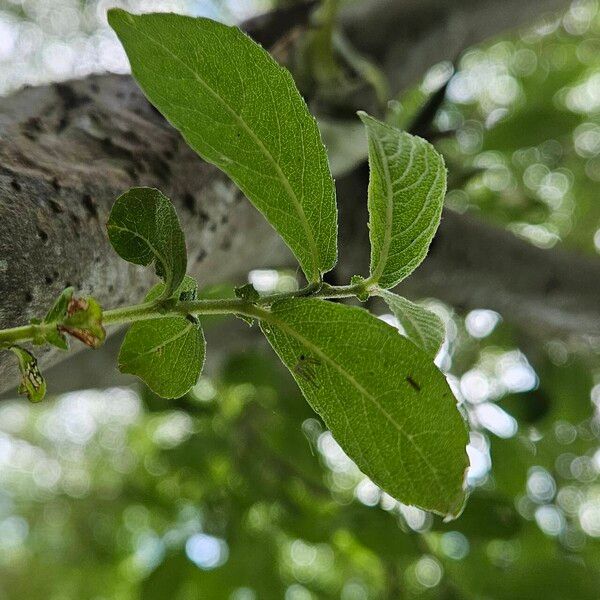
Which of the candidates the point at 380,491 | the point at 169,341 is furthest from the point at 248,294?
the point at 380,491

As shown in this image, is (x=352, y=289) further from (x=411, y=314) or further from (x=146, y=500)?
(x=146, y=500)

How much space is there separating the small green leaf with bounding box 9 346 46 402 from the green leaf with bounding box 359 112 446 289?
17 cm

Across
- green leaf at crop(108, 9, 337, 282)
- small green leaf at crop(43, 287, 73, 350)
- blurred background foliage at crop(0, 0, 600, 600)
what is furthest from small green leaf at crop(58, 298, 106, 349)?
blurred background foliage at crop(0, 0, 600, 600)

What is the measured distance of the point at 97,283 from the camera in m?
0.43

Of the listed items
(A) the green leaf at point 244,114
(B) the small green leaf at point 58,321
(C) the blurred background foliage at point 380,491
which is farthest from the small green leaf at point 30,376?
(C) the blurred background foliage at point 380,491

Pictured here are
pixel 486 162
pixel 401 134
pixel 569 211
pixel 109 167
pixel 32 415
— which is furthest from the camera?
pixel 32 415

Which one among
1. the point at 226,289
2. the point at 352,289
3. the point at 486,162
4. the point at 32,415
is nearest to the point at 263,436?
the point at 226,289

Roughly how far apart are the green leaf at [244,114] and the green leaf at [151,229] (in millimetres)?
41

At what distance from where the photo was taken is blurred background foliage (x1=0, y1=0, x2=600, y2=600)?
110 cm

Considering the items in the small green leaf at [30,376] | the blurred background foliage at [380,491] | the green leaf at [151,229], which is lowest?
the blurred background foliage at [380,491]

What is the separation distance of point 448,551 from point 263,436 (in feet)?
1.26

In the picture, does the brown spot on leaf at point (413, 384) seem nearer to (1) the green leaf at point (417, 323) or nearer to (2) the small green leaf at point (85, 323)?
(1) the green leaf at point (417, 323)

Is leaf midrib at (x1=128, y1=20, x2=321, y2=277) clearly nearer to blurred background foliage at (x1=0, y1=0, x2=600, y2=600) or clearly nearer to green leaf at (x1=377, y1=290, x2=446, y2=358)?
green leaf at (x1=377, y1=290, x2=446, y2=358)

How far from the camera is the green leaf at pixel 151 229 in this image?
346mm
